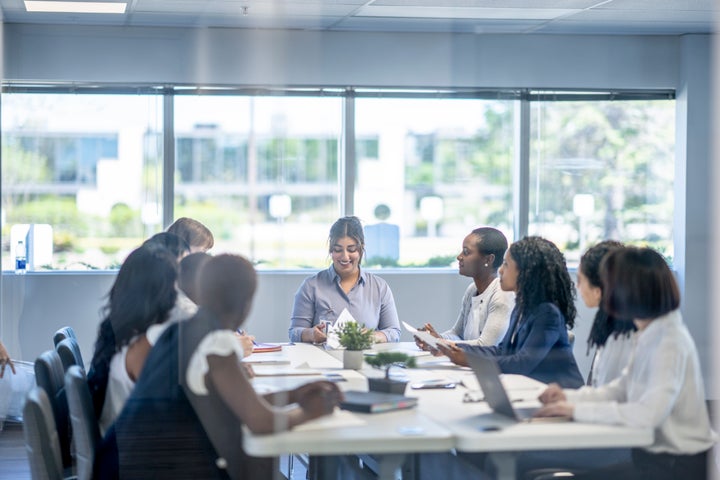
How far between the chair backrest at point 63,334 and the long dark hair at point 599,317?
178cm

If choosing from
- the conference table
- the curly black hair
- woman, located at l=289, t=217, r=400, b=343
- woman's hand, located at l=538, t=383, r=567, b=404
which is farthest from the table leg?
woman, located at l=289, t=217, r=400, b=343

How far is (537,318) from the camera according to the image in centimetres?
330

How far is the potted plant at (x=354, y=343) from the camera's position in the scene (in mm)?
3447

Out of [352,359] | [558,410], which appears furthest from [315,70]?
[558,410]

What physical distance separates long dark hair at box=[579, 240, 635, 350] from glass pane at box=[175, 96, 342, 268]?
Result: 950 millimetres

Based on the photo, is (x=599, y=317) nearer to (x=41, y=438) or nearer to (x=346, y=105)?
(x=41, y=438)

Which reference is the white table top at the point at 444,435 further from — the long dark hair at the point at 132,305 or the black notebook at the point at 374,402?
the long dark hair at the point at 132,305

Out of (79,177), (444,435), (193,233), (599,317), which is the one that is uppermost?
(79,177)

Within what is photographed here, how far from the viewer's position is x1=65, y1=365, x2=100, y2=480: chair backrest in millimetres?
2793

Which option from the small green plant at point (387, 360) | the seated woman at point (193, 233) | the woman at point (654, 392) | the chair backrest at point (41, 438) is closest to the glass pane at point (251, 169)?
the seated woman at point (193, 233)

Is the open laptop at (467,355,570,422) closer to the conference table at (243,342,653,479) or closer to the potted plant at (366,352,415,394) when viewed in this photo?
the conference table at (243,342,653,479)

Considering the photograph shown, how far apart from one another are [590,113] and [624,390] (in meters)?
1.34

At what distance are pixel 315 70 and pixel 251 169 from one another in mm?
554

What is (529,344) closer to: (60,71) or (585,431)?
(585,431)
